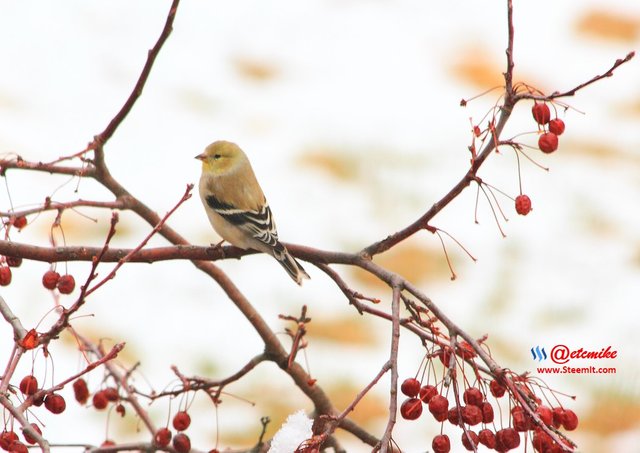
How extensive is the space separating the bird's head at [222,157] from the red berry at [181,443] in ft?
4.91

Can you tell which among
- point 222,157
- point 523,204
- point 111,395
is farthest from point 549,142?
point 222,157

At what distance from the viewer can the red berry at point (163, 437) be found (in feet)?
7.50

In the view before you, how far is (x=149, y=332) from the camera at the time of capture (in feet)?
13.5

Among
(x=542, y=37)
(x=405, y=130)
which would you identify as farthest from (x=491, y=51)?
(x=405, y=130)

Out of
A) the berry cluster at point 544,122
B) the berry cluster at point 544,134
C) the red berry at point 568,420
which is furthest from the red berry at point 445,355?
the berry cluster at point 544,122

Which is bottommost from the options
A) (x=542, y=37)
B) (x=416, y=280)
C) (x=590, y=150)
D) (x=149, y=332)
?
(x=149, y=332)

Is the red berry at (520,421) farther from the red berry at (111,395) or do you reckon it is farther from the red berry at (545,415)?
the red berry at (111,395)

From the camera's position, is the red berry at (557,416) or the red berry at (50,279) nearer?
the red berry at (557,416)

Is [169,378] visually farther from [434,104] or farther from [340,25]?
[340,25]

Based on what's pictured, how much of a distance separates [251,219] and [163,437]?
947mm

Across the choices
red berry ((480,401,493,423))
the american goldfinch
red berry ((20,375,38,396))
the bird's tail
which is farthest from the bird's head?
red berry ((480,401,493,423))

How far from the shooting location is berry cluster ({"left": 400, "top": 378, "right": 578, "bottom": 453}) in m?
1.53

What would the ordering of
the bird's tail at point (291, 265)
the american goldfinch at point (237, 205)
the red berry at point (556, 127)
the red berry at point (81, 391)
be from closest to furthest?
1. the red berry at point (556, 127)
2. the red berry at point (81, 391)
3. the bird's tail at point (291, 265)
4. the american goldfinch at point (237, 205)

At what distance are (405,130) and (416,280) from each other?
2.10m
